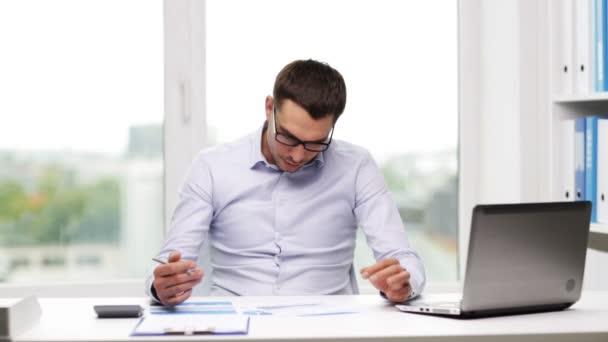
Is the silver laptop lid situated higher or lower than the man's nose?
lower

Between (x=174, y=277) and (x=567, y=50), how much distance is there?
67.5 inches

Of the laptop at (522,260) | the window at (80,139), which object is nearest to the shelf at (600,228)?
the laptop at (522,260)

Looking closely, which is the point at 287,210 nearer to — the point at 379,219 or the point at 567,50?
the point at 379,219

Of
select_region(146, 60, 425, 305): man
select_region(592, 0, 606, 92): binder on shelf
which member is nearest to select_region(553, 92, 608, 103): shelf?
select_region(592, 0, 606, 92): binder on shelf

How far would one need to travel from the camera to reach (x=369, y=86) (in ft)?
11.1

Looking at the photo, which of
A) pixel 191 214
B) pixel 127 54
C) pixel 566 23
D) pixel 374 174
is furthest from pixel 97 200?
pixel 566 23

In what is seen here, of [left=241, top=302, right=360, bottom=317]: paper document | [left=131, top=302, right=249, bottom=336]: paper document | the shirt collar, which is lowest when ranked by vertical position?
[left=241, top=302, right=360, bottom=317]: paper document

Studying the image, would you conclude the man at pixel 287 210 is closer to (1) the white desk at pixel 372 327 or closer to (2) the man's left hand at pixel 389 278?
(2) the man's left hand at pixel 389 278

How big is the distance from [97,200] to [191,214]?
1.04 m

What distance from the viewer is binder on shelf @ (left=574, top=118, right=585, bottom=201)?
2.78m

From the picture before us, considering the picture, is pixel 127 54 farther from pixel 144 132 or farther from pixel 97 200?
pixel 97 200

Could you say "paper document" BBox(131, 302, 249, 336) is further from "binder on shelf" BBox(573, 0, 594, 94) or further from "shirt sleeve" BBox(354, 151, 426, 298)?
"binder on shelf" BBox(573, 0, 594, 94)

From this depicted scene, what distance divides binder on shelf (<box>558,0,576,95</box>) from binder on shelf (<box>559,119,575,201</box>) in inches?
4.8

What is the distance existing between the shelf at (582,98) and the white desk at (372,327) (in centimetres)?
103
